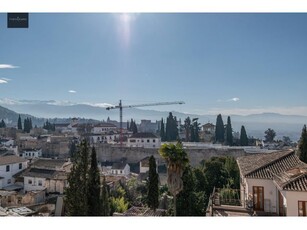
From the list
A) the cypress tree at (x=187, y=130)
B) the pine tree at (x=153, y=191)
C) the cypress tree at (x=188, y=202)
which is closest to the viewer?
the cypress tree at (x=188, y=202)

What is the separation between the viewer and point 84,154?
6.61m

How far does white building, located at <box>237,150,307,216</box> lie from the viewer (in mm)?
4488

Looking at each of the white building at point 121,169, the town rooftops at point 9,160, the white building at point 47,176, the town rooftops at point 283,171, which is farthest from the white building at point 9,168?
the town rooftops at point 283,171

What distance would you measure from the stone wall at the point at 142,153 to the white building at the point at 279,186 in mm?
11517

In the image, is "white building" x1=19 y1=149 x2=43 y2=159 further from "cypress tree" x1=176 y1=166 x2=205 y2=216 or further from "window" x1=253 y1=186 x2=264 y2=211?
"window" x1=253 y1=186 x2=264 y2=211

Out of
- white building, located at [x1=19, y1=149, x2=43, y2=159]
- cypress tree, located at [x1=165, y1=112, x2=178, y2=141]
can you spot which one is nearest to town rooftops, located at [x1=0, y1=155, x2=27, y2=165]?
white building, located at [x1=19, y1=149, x2=43, y2=159]

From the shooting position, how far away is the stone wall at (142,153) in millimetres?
17703

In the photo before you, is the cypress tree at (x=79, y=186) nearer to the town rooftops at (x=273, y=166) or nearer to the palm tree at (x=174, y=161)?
the palm tree at (x=174, y=161)

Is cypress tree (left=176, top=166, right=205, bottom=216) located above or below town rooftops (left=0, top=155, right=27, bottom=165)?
below

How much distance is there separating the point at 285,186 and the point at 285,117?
2.06m

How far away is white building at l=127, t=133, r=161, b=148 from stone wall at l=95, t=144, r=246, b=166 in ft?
8.50
